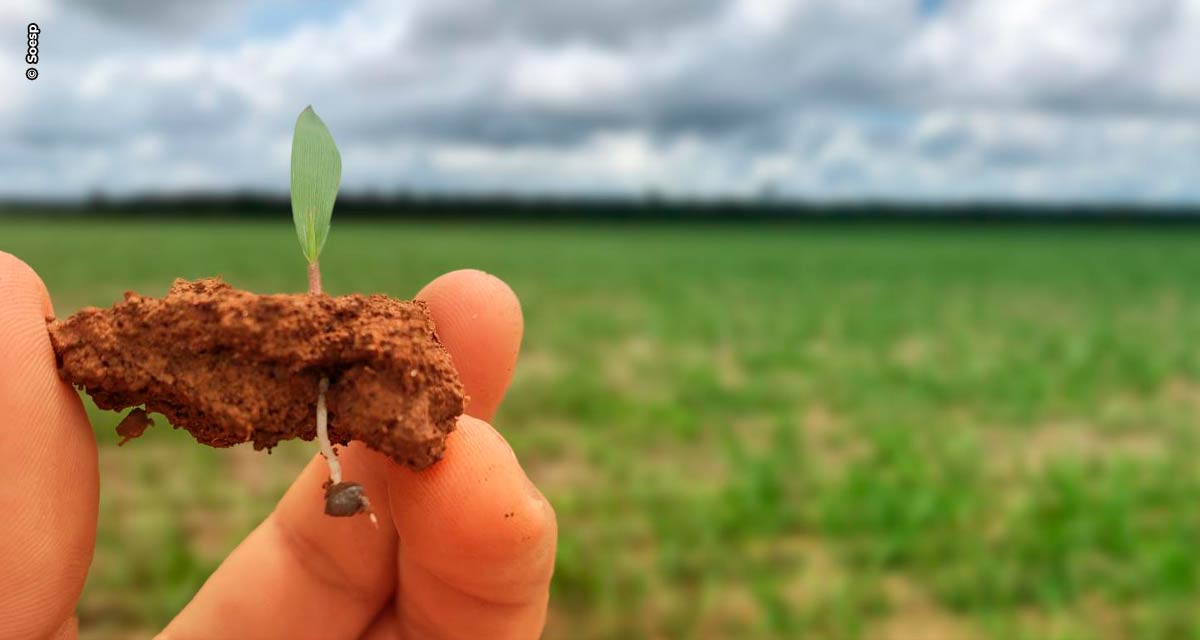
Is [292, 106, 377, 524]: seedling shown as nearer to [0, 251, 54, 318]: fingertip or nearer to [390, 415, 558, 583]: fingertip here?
[390, 415, 558, 583]: fingertip

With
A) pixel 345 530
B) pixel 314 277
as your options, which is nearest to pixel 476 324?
pixel 314 277

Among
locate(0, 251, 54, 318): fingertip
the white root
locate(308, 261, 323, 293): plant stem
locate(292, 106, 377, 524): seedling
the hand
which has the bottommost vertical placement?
the hand

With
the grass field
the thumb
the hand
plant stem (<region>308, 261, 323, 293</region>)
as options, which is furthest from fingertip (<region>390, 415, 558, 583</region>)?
the grass field

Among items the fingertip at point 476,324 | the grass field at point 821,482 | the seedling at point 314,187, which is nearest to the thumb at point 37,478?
the seedling at point 314,187

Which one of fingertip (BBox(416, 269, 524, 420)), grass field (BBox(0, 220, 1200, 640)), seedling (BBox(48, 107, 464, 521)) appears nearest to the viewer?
seedling (BBox(48, 107, 464, 521))

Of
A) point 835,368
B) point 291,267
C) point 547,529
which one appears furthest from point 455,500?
point 291,267

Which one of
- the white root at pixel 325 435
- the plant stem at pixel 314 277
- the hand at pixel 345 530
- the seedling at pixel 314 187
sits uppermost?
the seedling at pixel 314 187

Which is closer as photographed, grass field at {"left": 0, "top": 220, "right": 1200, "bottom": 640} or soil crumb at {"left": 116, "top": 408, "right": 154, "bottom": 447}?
soil crumb at {"left": 116, "top": 408, "right": 154, "bottom": 447}

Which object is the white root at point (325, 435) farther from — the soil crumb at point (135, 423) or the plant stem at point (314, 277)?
the soil crumb at point (135, 423)

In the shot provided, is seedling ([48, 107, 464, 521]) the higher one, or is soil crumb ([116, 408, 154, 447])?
seedling ([48, 107, 464, 521])
